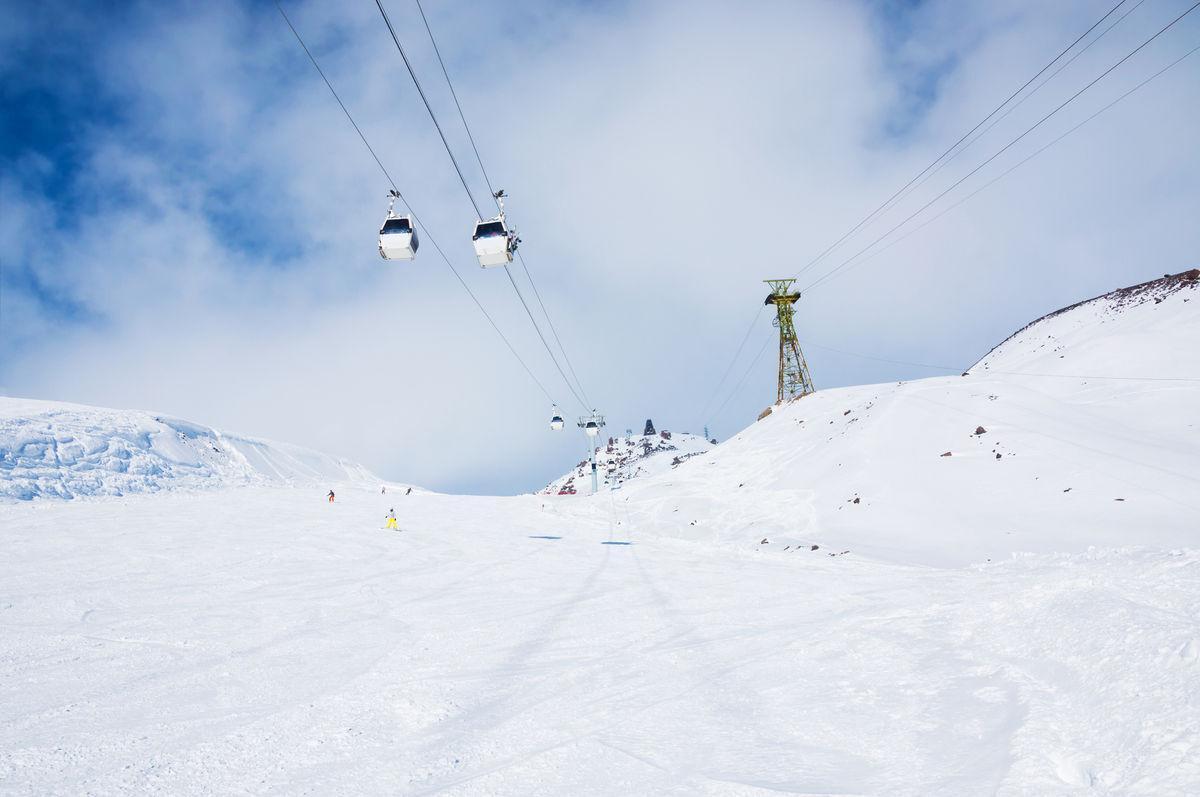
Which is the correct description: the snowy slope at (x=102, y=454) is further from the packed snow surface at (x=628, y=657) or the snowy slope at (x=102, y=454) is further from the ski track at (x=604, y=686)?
the ski track at (x=604, y=686)

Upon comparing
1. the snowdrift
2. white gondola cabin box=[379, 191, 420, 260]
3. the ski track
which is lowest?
the ski track

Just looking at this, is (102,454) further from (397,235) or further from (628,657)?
(628,657)

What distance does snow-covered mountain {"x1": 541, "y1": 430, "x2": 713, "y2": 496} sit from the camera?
281 feet

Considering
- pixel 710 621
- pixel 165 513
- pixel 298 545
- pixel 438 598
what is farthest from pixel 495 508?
pixel 710 621

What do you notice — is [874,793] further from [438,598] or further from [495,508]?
[495,508]

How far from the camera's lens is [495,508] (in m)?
29.9

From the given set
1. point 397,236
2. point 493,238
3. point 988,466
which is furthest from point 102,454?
point 988,466

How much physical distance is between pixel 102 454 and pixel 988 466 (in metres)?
57.8

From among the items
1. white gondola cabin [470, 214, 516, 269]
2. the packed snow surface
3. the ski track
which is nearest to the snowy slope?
the packed snow surface

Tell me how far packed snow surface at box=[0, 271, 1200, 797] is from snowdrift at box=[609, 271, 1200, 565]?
175mm

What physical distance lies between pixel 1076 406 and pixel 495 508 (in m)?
26.9

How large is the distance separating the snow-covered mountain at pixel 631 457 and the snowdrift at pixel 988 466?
54.0m

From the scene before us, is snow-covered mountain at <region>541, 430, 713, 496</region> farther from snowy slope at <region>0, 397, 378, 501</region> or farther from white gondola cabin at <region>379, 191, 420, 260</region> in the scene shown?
white gondola cabin at <region>379, 191, 420, 260</region>

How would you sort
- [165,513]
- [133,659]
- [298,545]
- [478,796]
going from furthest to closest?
1. [165,513]
2. [298,545]
3. [133,659]
4. [478,796]
